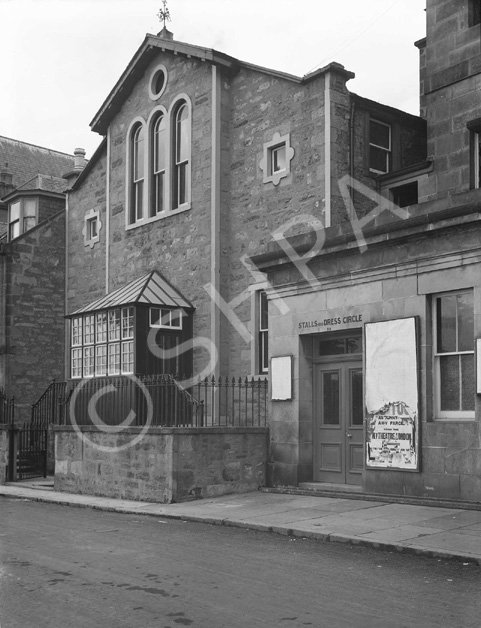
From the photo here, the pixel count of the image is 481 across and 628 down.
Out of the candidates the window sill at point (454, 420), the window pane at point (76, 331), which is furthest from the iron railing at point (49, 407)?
the window sill at point (454, 420)

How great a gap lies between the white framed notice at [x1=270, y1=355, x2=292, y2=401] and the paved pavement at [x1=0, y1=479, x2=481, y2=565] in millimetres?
1923

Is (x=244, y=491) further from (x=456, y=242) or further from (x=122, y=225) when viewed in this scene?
(x=122, y=225)

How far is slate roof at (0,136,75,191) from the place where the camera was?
129 ft

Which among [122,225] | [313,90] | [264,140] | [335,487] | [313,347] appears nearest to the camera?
[335,487]

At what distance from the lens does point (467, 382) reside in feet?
44.9

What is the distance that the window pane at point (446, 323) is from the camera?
13.9m

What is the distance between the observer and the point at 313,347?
1667 cm

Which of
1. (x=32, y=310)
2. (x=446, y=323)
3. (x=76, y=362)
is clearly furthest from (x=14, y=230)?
(x=446, y=323)

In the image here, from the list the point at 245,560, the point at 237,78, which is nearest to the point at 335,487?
the point at 245,560

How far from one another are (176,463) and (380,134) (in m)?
9.67

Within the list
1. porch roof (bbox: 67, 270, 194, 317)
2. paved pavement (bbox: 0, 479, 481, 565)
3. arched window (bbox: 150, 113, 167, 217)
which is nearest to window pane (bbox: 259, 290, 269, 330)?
porch roof (bbox: 67, 270, 194, 317)

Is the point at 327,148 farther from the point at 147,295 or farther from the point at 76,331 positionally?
the point at 76,331

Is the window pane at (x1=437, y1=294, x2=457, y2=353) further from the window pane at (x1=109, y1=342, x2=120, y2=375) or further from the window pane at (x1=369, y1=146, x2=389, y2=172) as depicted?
the window pane at (x1=109, y1=342, x2=120, y2=375)

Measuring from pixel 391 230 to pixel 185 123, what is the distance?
1016 centimetres
